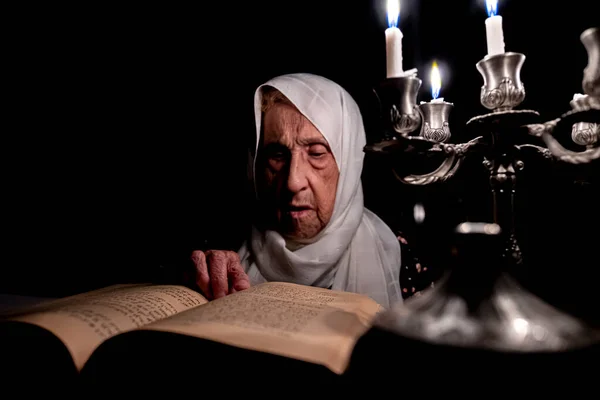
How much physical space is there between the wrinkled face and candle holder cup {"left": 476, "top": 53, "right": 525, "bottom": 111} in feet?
2.51

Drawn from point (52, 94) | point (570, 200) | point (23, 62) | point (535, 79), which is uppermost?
point (23, 62)

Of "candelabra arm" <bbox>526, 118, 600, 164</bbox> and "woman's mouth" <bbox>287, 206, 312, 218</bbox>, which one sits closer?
"candelabra arm" <bbox>526, 118, 600, 164</bbox>

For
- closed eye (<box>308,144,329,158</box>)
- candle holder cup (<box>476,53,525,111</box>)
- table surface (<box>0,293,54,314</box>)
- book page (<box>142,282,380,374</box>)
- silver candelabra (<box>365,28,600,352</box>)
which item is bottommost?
table surface (<box>0,293,54,314</box>)

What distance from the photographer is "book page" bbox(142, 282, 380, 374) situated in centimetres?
66

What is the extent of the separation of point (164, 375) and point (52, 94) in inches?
82.1

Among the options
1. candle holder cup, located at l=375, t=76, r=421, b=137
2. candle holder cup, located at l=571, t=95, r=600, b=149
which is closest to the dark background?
candle holder cup, located at l=571, t=95, r=600, b=149

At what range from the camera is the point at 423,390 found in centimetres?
51

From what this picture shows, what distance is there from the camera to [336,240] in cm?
155

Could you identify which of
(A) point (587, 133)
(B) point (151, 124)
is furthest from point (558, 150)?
(B) point (151, 124)

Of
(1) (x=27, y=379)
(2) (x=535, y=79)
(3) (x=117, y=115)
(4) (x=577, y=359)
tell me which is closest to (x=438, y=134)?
(2) (x=535, y=79)

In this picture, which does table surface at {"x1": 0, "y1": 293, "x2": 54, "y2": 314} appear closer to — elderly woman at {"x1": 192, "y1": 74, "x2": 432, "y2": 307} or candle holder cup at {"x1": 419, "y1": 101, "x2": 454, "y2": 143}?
elderly woman at {"x1": 192, "y1": 74, "x2": 432, "y2": 307}

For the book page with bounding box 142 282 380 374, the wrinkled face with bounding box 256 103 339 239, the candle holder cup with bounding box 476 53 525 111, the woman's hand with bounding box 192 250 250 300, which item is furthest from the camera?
the wrinkled face with bounding box 256 103 339 239

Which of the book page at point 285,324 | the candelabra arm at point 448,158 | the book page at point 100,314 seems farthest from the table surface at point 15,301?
the candelabra arm at point 448,158

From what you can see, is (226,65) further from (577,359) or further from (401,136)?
(577,359)
